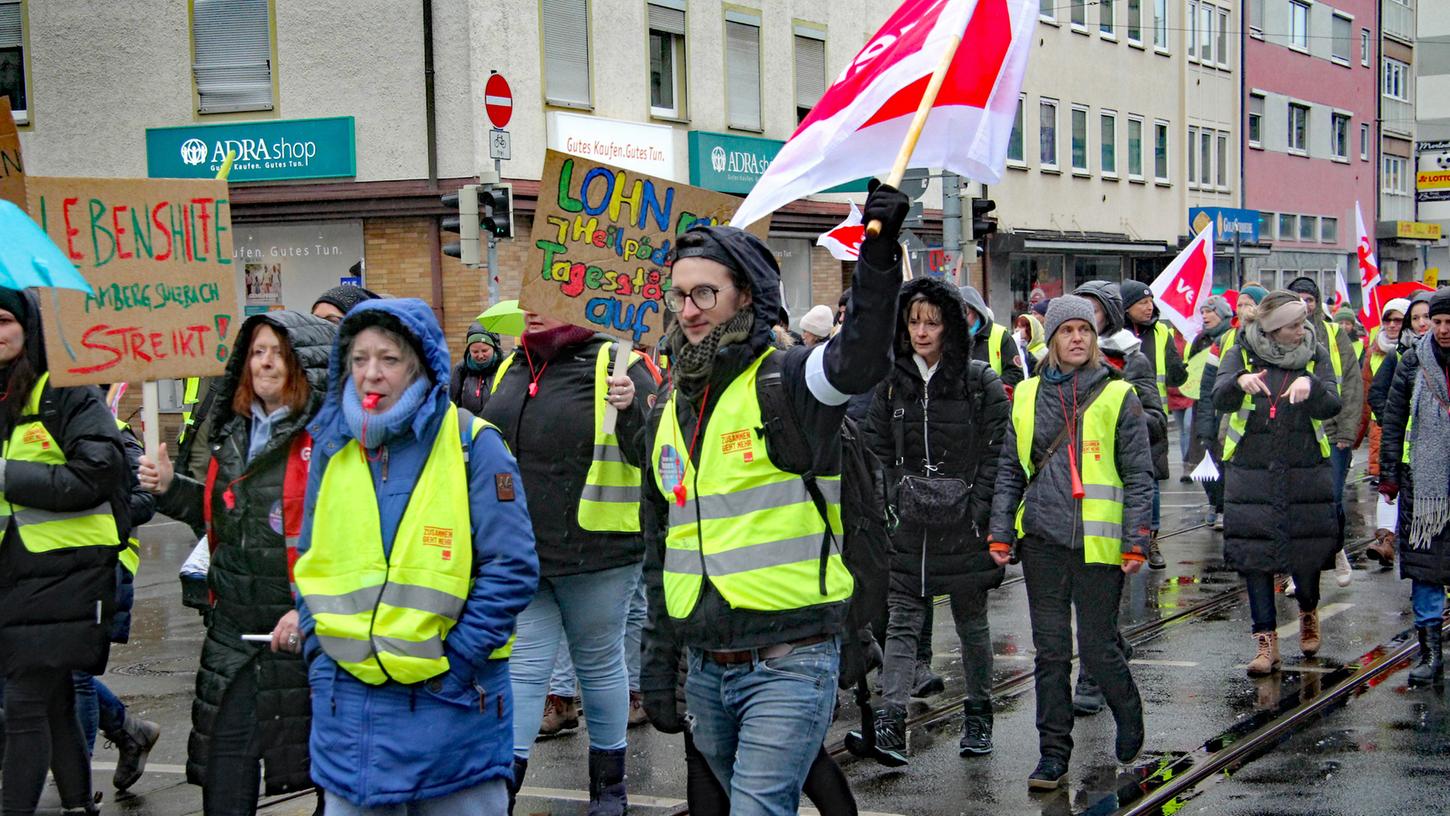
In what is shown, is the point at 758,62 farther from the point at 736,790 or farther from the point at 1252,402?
the point at 736,790

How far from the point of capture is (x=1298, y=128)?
4966 cm

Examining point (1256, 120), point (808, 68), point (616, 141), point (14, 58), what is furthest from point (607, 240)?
point (1256, 120)

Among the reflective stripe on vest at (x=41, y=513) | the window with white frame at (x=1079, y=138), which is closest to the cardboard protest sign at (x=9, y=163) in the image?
the reflective stripe on vest at (x=41, y=513)

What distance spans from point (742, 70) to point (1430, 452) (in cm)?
1973

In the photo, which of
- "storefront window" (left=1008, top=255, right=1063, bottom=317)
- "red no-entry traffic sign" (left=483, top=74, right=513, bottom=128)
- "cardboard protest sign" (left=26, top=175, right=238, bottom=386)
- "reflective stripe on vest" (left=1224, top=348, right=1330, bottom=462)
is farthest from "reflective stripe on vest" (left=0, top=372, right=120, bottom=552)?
"storefront window" (left=1008, top=255, right=1063, bottom=317)

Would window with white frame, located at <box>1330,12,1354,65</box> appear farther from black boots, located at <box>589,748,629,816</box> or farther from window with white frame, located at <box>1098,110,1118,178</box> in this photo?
black boots, located at <box>589,748,629,816</box>

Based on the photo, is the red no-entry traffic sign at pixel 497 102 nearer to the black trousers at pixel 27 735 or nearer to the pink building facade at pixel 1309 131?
the black trousers at pixel 27 735

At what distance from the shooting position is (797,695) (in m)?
4.35

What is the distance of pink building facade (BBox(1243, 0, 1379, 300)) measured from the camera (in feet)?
153

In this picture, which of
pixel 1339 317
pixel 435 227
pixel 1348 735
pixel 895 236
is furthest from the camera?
pixel 435 227

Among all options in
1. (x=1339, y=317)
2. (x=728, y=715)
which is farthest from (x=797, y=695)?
(x=1339, y=317)

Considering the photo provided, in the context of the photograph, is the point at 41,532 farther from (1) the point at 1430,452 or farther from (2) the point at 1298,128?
(2) the point at 1298,128

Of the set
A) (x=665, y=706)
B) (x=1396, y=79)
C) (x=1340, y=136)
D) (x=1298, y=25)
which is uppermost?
(x=1298, y=25)

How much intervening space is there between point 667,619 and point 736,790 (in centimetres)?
53
